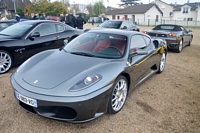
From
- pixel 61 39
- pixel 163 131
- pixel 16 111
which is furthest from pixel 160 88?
pixel 61 39

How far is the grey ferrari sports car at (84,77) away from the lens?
240cm

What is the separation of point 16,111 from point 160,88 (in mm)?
3088

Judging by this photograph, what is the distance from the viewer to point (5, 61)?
15.9 feet

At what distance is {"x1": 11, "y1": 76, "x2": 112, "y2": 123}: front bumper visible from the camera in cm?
233

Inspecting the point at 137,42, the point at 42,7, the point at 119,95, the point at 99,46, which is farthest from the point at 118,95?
the point at 42,7

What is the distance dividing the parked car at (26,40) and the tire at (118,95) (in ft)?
11.0

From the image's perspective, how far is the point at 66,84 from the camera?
8.24ft

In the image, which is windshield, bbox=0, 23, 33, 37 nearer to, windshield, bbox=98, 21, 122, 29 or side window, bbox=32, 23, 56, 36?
side window, bbox=32, 23, 56, 36

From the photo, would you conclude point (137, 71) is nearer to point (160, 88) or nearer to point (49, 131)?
point (160, 88)

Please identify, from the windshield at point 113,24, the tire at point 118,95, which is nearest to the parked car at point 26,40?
the tire at point 118,95

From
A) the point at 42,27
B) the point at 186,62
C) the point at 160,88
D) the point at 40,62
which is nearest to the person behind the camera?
the point at 40,62

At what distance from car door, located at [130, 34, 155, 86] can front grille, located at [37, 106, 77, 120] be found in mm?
1450

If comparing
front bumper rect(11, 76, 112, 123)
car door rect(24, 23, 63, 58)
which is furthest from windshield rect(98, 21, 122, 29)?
front bumper rect(11, 76, 112, 123)

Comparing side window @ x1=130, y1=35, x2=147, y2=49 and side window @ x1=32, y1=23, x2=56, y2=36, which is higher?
side window @ x1=32, y1=23, x2=56, y2=36
